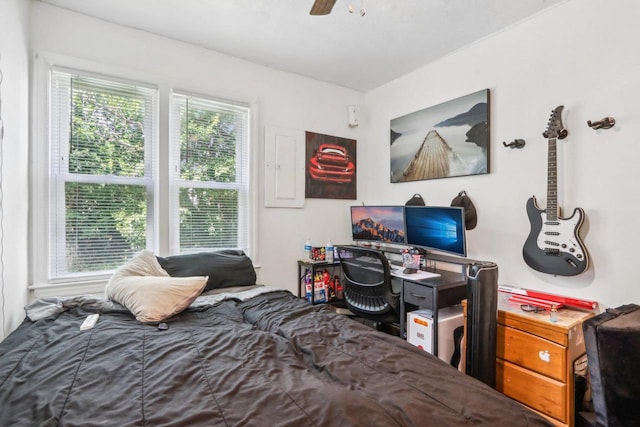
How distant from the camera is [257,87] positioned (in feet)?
9.76

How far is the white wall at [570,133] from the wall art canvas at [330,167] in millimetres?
1053

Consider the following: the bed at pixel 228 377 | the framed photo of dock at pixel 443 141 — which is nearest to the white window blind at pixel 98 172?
the bed at pixel 228 377

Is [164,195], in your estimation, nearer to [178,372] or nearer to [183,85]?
[183,85]

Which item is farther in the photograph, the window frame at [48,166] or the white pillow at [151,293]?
the window frame at [48,166]

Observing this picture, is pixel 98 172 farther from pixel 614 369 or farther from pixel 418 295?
pixel 614 369

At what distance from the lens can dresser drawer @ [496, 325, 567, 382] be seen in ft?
5.53

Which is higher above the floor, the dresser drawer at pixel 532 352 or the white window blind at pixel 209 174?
the white window blind at pixel 209 174

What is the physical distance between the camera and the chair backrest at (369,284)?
2281mm

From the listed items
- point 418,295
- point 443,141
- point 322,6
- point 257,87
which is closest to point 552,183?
point 443,141

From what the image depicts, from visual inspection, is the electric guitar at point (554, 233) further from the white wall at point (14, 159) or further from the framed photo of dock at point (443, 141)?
the white wall at point (14, 159)

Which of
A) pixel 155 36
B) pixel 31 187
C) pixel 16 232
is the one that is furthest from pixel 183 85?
pixel 16 232

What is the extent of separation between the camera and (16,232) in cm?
184

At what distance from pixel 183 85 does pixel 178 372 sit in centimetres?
230

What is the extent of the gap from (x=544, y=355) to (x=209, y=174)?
8.88 feet
